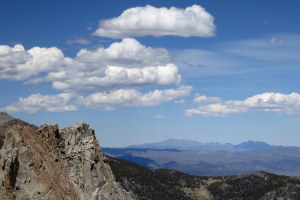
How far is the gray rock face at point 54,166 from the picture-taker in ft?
165

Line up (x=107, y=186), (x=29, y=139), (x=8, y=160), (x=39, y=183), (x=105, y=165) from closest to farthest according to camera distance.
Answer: (x=8, y=160) < (x=39, y=183) < (x=29, y=139) < (x=107, y=186) < (x=105, y=165)

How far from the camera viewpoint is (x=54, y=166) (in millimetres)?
58312

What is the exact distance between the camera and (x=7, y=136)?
54031 millimetres

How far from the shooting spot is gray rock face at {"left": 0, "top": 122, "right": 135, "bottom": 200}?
50344 millimetres

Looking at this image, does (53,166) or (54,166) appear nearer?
(53,166)

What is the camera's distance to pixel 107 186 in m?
64.2

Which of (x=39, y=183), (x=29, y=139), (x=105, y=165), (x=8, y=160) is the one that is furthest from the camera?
(x=105, y=165)

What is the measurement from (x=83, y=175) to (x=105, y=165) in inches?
265

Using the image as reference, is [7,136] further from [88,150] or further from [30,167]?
[88,150]

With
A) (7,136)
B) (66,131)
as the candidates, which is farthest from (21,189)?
(66,131)

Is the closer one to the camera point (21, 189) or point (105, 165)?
point (21, 189)

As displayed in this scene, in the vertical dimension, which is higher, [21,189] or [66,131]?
[66,131]

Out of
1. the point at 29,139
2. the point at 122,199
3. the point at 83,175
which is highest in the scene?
the point at 29,139

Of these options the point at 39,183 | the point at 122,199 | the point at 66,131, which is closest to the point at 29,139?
the point at 39,183
